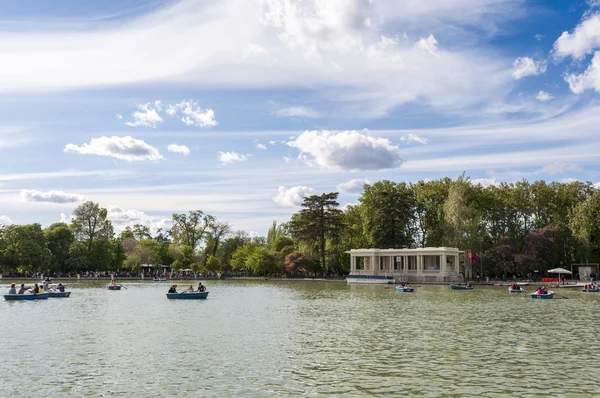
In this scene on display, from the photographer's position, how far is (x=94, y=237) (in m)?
106

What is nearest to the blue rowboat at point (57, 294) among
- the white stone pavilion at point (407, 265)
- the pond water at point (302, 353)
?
the pond water at point (302, 353)

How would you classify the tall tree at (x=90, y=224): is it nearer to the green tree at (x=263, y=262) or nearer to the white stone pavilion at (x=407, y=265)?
A: the green tree at (x=263, y=262)

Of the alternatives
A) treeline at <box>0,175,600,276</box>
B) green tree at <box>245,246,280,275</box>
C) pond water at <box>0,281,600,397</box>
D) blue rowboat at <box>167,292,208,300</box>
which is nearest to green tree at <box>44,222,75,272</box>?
treeline at <box>0,175,600,276</box>

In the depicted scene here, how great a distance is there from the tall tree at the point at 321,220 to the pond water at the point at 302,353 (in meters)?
56.5

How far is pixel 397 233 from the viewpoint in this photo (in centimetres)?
9112

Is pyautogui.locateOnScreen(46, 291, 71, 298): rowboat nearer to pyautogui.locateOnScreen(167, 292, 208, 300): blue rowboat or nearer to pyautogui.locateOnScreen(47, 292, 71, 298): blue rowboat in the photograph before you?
pyautogui.locateOnScreen(47, 292, 71, 298): blue rowboat

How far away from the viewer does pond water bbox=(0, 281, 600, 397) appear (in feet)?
53.2

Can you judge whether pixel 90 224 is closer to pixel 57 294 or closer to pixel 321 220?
pixel 321 220

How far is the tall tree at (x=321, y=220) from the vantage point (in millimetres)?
94375

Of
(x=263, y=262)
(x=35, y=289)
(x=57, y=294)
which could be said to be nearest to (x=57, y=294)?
(x=57, y=294)

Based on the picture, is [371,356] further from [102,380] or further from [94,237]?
[94,237]

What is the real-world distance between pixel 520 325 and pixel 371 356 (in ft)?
41.3

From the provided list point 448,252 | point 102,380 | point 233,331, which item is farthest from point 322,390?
point 448,252

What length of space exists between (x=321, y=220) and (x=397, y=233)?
42.0ft
